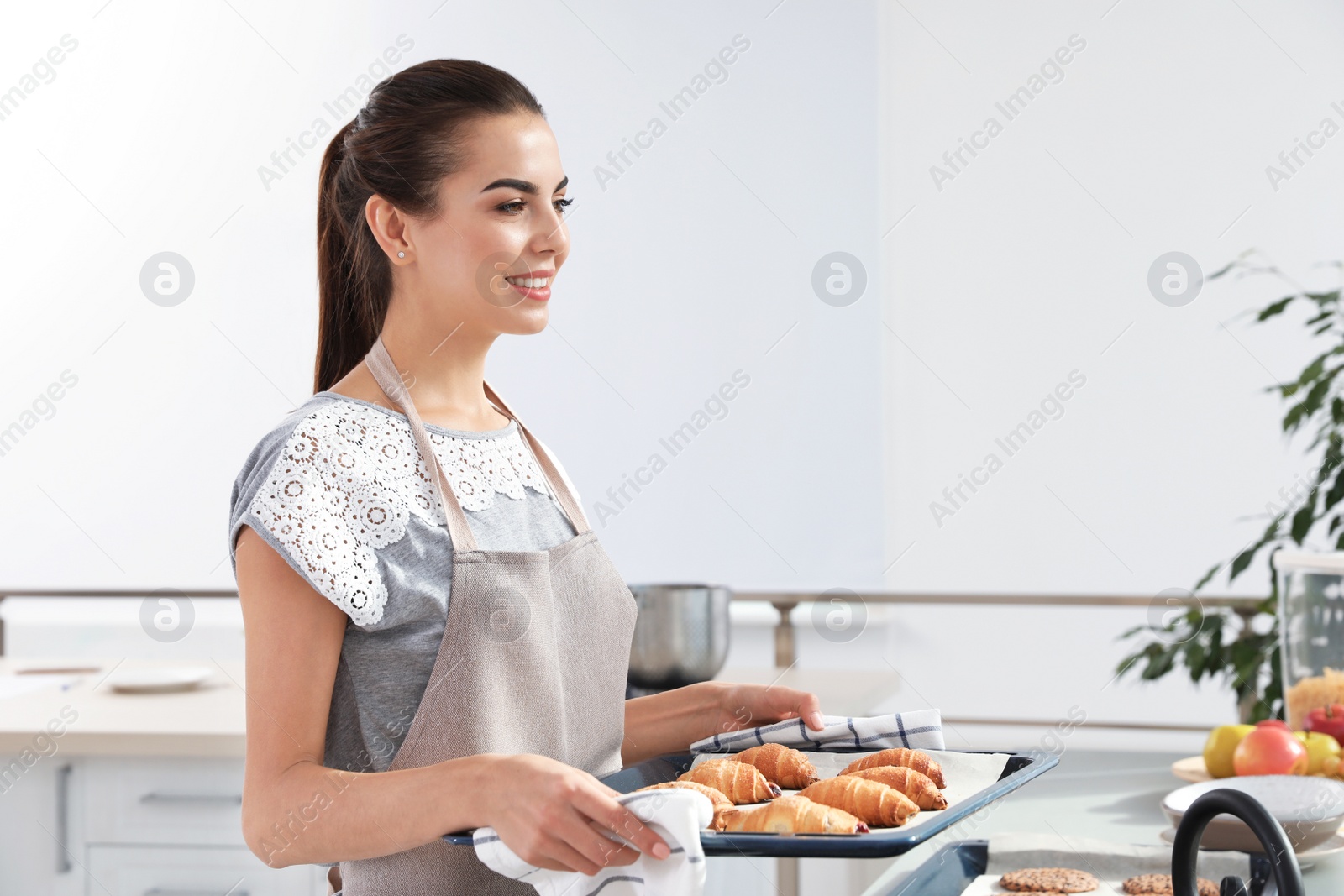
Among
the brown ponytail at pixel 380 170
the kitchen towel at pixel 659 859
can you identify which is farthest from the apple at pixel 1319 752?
the brown ponytail at pixel 380 170

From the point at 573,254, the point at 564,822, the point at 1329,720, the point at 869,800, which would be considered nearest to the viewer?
the point at 564,822

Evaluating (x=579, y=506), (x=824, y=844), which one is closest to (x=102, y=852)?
(x=579, y=506)

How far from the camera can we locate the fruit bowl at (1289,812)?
1044 mm

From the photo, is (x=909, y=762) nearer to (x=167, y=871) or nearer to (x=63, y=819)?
(x=167, y=871)

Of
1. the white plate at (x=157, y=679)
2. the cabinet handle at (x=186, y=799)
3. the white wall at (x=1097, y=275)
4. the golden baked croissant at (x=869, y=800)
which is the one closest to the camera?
the golden baked croissant at (x=869, y=800)

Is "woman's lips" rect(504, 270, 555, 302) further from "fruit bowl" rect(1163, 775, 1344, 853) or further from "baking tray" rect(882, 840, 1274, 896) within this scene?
"fruit bowl" rect(1163, 775, 1344, 853)

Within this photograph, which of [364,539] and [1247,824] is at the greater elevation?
[1247,824]

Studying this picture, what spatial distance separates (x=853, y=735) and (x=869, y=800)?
214mm

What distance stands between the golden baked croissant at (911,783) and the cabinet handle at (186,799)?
1.32 meters

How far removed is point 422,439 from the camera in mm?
Answer: 889

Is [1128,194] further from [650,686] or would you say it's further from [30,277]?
[30,277]

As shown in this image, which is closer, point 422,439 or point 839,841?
point 839,841

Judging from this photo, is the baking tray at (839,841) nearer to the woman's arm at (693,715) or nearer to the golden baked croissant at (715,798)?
the golden baked croissant at (715,798)

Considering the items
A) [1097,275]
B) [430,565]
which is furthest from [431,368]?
[1097,275]
